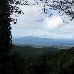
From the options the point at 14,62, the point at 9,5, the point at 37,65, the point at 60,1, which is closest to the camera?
the point at 60,1

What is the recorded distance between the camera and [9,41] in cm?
2467

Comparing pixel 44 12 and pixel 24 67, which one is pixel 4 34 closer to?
pixel 24 67

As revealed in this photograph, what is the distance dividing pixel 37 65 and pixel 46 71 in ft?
2.85

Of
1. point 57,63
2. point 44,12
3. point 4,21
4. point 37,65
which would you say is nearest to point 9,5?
point 44,12

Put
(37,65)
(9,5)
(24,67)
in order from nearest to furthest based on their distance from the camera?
1. (9,5)
2. (24,67)
3. (37,65)

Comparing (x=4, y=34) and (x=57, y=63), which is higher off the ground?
(x=4, y=34)

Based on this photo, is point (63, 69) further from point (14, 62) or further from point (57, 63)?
point (14, 62)

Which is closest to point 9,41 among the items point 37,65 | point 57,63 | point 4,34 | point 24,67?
point 4,34

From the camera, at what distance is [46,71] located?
28.9 meters

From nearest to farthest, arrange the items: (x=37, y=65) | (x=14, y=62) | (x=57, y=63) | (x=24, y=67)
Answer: (x=14, y=62) → (x=24, y=67) → (x=37, y=65) → (x=57, y=63)

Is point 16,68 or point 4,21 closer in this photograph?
point 16,68

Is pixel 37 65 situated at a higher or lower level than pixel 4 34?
lower

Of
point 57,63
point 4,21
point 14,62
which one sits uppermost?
point 4,21

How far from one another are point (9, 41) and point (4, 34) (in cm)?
63
